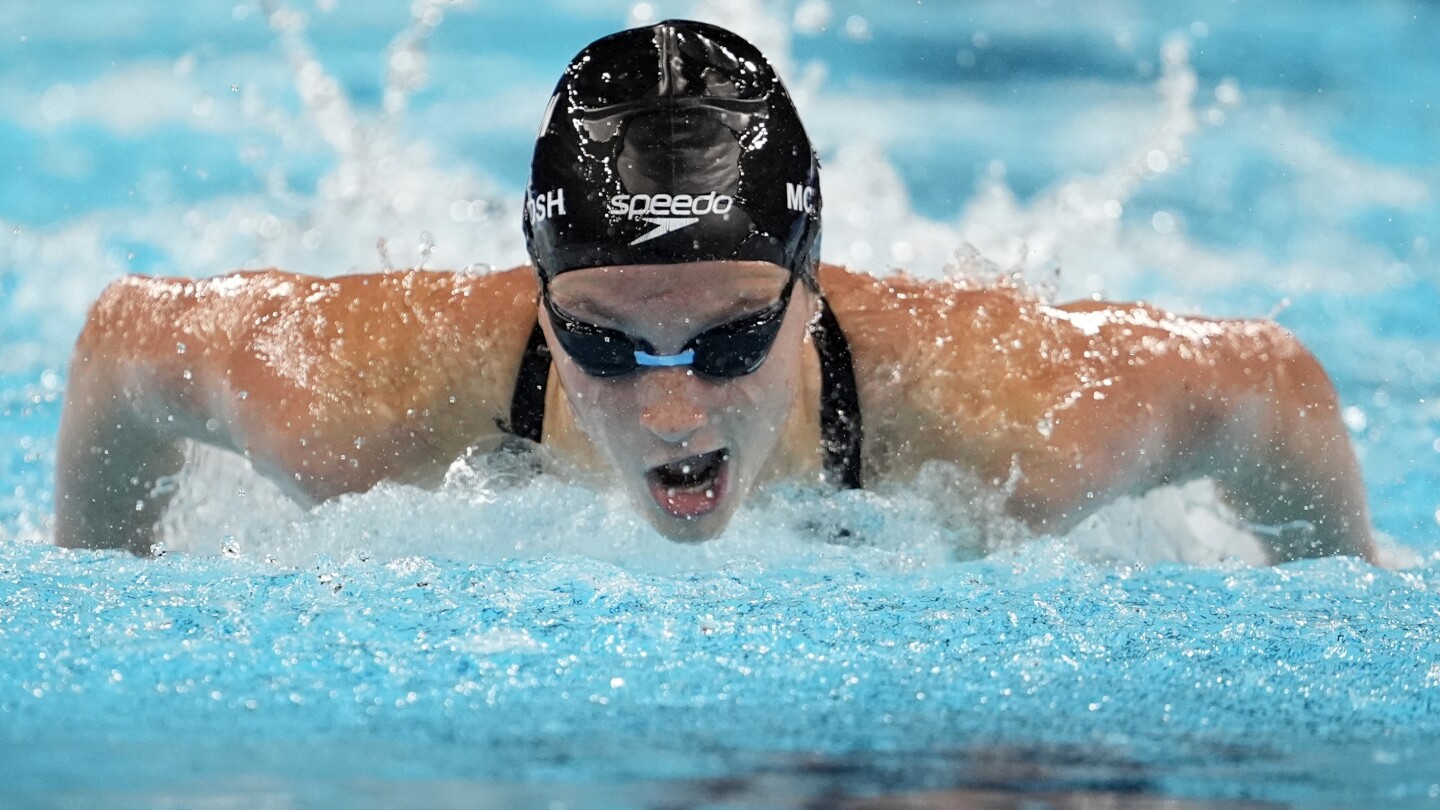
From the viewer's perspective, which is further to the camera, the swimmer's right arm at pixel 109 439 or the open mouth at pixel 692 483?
the swimmer's right arm at pixel 109 439

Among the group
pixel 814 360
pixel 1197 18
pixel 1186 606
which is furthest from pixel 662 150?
pixel 1197 18

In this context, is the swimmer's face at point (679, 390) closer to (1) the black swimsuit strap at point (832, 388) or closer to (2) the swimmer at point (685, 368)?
(2) the swimmer at point (685, 368)

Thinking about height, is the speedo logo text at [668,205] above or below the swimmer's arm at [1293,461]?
above

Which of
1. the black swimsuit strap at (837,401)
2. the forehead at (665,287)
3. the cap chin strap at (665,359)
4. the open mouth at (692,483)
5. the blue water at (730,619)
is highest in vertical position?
the forehead at (665,287)

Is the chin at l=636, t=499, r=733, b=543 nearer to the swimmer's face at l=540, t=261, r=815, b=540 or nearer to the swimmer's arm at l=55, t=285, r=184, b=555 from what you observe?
the swimmer's face at l=540, t=261, r=815, b=540

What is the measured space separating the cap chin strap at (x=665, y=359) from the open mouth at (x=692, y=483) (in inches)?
7.0

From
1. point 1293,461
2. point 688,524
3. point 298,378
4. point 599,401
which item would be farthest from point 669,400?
point 1293,461

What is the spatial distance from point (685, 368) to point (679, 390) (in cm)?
3

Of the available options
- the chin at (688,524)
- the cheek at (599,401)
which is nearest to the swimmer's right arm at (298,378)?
the cheek at (599,401)

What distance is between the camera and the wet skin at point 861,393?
9.20 ft

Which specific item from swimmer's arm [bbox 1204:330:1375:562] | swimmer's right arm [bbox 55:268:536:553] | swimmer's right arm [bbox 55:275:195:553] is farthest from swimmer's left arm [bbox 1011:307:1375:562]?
swimmer's right arm [bbox 55:275:195:553]

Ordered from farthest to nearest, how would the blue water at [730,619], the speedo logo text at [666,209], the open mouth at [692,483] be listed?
the open mouth at [692,483] → the speedo logo text at [666,209] → the blue water at [730,619]

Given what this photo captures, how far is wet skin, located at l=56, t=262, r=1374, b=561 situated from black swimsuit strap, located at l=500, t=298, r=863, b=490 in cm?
2

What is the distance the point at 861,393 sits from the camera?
9.27 feet
